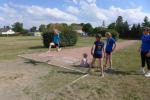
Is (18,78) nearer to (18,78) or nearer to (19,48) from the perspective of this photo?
(18,78)

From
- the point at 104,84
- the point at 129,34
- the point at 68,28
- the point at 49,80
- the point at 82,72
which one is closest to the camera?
the point at 104,84

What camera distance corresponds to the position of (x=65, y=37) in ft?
86.9

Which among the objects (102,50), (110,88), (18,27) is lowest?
(110,88)

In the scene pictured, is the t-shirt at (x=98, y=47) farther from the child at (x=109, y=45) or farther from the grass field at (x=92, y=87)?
the child at (x=109, y=45)

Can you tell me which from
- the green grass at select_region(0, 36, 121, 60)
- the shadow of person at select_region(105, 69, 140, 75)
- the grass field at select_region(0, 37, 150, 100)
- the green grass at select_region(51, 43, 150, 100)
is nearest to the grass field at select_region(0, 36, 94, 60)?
the green grass at select_region(0, 36, 121, 60)

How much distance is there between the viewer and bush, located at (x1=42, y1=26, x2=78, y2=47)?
25.4 metres

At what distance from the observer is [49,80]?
9.87 m

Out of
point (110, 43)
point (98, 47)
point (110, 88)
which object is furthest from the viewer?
point (110, 43)

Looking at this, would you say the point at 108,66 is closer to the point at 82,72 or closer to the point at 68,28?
the point at 82,72

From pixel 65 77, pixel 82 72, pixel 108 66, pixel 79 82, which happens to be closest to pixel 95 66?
pixel 108 66

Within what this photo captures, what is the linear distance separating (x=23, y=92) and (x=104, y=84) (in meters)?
2.37

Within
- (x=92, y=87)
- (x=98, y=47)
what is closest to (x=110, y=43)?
(x=98, y=47)

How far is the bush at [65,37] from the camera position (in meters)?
25.4

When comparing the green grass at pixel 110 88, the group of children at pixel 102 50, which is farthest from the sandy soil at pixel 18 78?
the group of children at pixel 102 50
